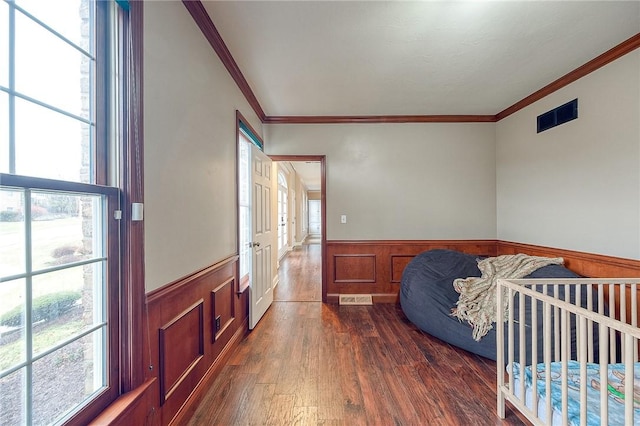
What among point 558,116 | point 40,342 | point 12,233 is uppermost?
point 558,116

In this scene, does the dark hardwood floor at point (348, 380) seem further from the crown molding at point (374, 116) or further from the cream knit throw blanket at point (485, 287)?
the crown molding at point (374, 116)

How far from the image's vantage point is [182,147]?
A: 158 centimetres

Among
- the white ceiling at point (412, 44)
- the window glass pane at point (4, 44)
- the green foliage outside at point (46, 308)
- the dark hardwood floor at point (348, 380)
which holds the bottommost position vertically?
the dark hardwood floor at point (348, 380)

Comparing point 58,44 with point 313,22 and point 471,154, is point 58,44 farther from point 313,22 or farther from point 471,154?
point 471,154

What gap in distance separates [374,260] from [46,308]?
325 centimetres

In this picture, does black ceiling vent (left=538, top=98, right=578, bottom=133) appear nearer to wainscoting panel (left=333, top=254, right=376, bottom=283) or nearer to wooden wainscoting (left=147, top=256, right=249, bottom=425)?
wainscoting panel (left=333, top=254, right=376, bottom=283)

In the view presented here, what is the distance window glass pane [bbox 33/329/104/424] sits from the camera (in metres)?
0.85

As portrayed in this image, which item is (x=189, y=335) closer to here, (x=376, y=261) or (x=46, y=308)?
(x=46, y=308)

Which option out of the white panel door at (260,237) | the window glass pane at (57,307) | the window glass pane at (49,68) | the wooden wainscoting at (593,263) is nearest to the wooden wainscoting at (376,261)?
the wooden wainscoting at (593,263)

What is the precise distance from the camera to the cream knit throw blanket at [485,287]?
2230 millimetres

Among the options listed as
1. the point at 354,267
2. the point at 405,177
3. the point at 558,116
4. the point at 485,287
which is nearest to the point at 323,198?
the point at 354,267

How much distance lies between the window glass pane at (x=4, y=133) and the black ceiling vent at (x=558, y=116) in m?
3.87

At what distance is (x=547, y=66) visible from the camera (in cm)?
244

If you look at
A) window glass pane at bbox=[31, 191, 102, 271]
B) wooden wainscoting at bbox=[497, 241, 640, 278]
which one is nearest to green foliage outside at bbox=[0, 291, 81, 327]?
window glass pane at bbox=[31, 191, 102, 271]
